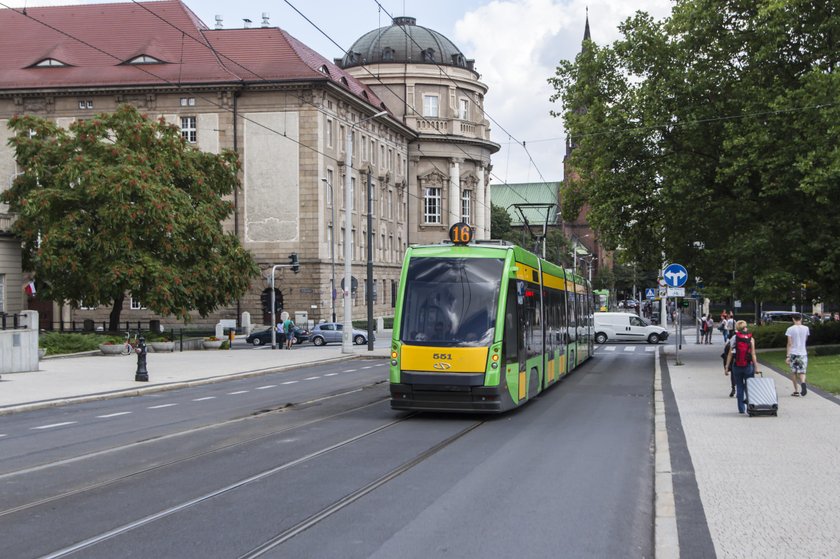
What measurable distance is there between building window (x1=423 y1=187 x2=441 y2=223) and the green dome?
1097cm

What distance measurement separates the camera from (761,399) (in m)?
16.7

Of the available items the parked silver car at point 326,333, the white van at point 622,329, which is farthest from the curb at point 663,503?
the white van at point 622,329

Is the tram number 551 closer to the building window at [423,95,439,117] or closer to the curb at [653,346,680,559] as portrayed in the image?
the curb at [653,346,680,559]

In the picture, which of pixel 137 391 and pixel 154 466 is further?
pixel 137 391

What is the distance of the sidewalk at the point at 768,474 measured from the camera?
7.72 meters

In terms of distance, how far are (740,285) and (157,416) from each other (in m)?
22.4

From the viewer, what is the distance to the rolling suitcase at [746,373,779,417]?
54.6 feet

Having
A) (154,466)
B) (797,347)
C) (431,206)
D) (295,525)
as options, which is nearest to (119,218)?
(797,347)

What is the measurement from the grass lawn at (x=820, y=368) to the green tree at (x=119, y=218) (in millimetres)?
22409

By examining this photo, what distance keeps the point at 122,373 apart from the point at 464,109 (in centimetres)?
6529

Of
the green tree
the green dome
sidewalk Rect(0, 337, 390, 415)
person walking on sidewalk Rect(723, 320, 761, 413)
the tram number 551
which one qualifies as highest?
the green dome

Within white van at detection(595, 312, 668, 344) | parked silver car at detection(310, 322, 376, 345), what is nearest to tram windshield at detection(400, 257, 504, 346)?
parked silver car at detection(310, 322, 376, 345)

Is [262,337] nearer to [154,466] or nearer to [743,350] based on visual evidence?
[743,350]

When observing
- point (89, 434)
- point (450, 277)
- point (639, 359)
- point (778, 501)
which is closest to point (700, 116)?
A: point (639, 359)
